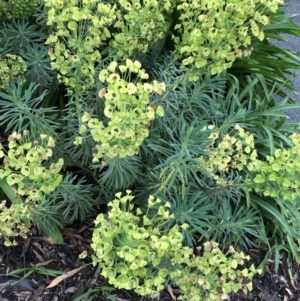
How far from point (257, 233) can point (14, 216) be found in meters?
1.39

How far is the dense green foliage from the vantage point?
150 cm

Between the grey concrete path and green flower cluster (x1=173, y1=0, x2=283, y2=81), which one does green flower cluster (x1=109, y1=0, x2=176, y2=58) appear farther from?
the grey concrete path

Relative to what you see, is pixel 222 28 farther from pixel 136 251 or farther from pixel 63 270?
pixel 63 270

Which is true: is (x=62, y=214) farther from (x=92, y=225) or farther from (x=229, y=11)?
(x=229, y=11)

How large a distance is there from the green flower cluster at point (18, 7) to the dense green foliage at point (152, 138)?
0.11 feet

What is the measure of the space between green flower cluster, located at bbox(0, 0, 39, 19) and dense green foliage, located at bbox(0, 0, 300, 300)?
0.11ft

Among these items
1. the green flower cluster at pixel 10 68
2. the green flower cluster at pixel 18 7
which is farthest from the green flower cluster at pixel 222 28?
the green flower cluster at pixel 18 7

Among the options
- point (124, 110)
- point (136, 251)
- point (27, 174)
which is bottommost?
point (136, 251)

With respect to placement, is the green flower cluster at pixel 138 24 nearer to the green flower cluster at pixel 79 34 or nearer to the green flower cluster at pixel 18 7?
the green flower cluster at pixel 79 34

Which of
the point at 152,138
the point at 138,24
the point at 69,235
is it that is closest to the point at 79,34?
the point at 138,24

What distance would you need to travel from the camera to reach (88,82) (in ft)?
6.47

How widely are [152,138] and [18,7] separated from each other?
1.01m

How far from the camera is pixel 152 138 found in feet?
7.38

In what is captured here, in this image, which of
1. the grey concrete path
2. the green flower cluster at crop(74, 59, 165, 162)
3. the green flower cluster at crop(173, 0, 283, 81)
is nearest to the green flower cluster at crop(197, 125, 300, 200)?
the green flower cluster at crop(173, 0, 283, 81)
